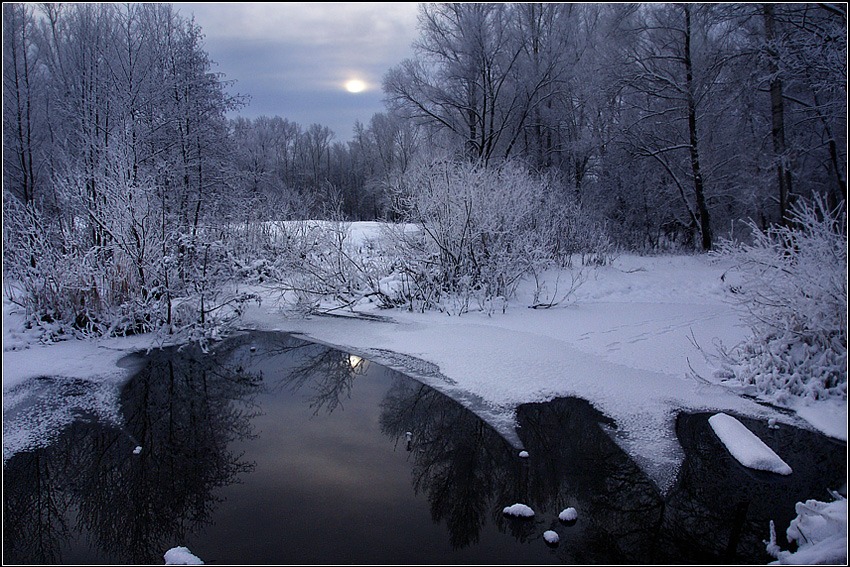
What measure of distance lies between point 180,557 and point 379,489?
1502 mm

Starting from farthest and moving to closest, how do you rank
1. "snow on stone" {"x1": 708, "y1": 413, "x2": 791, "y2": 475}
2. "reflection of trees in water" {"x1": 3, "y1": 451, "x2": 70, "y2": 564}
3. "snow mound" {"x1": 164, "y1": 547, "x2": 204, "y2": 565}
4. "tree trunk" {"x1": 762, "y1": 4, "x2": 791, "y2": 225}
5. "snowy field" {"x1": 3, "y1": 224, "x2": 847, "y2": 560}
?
"tree trunk" {"x1": 762, "y1": 4, "x2": 791, "y2": 225}, "snowy field" {"x1": 3, "y1": 224, "x2": 847, "y2": 560}, "snow on stone" {"x1": 708, "y1": 413, "x2": 791, "y2": 475}, "reflection of trees in water" {"x1": 3, "y1": 451, "x2": 70, "y2": 564}, "snow mound" {"x1": 164, "y1": 547, "x2": 204, "y2": 565}

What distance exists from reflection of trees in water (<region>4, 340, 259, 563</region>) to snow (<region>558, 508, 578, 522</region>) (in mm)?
2637

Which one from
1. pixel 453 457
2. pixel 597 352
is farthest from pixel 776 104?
pixel 453 457

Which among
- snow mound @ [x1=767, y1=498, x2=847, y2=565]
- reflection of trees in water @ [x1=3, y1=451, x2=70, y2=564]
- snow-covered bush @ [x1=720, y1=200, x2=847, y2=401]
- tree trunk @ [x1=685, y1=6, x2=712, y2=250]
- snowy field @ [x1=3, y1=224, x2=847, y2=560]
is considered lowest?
reflection of trees in water @ [x1=3, y1=451, x2=70, y2=564]

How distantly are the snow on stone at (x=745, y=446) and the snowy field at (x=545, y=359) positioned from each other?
43 cm

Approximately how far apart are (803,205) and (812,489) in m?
2.77

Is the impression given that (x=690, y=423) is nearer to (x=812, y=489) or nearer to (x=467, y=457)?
(x=812, y=489)

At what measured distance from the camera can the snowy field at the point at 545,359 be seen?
17.4 ft

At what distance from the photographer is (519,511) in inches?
151

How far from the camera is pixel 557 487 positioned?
418 centimetres

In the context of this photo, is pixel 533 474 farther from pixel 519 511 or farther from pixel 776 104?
pixel 776 104

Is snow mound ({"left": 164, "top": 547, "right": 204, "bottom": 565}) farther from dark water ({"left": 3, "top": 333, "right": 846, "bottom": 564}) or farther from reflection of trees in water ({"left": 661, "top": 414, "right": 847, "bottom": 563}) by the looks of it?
reflection of trees in water ({"left": 661, "top": 414, "right": 847, "bottom": 563})

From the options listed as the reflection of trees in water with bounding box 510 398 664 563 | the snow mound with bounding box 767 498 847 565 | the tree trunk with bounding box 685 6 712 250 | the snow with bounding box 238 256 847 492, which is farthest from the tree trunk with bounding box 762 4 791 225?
the snow mound with bounding box 767 498 847 565

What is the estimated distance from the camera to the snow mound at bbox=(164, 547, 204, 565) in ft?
10.9
